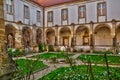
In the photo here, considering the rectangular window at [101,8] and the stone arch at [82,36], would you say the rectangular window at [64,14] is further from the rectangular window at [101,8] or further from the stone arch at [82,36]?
the rectangular window at [101,8]

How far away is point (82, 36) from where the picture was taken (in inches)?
862

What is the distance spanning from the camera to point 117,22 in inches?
705

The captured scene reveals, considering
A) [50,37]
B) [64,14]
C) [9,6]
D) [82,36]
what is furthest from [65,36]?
[9,6]

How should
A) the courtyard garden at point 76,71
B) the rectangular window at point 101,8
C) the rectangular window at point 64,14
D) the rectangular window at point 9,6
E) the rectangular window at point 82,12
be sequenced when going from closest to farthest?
the courtyard garden at point 76,71 → the rectangular window at point 9,6 → the rectangular window at point 101,8 → the rectangular window at point 82,12 → the rectangular window at point 64,14

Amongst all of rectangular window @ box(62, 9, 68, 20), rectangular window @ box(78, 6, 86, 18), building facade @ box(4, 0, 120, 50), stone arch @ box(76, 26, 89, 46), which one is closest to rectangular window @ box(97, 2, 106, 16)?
building facade @ box(4, 0, 120, 50)

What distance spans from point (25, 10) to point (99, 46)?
35.3 feet

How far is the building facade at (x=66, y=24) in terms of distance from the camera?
17.5 metres

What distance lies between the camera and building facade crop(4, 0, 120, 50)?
17.5m

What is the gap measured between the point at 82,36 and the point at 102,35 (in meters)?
2.92

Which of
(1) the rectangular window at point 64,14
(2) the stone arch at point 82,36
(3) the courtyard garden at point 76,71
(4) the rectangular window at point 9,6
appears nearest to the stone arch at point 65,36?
(2) the stone arch at point 82,36

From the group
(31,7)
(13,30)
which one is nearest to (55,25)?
(31,7)

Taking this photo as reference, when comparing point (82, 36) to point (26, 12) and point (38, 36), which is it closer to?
point (38, 36)

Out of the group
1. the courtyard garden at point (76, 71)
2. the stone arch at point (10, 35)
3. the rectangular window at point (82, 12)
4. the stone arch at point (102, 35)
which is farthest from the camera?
the rectangular window at point (82, 12)

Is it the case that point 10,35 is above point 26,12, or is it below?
below
